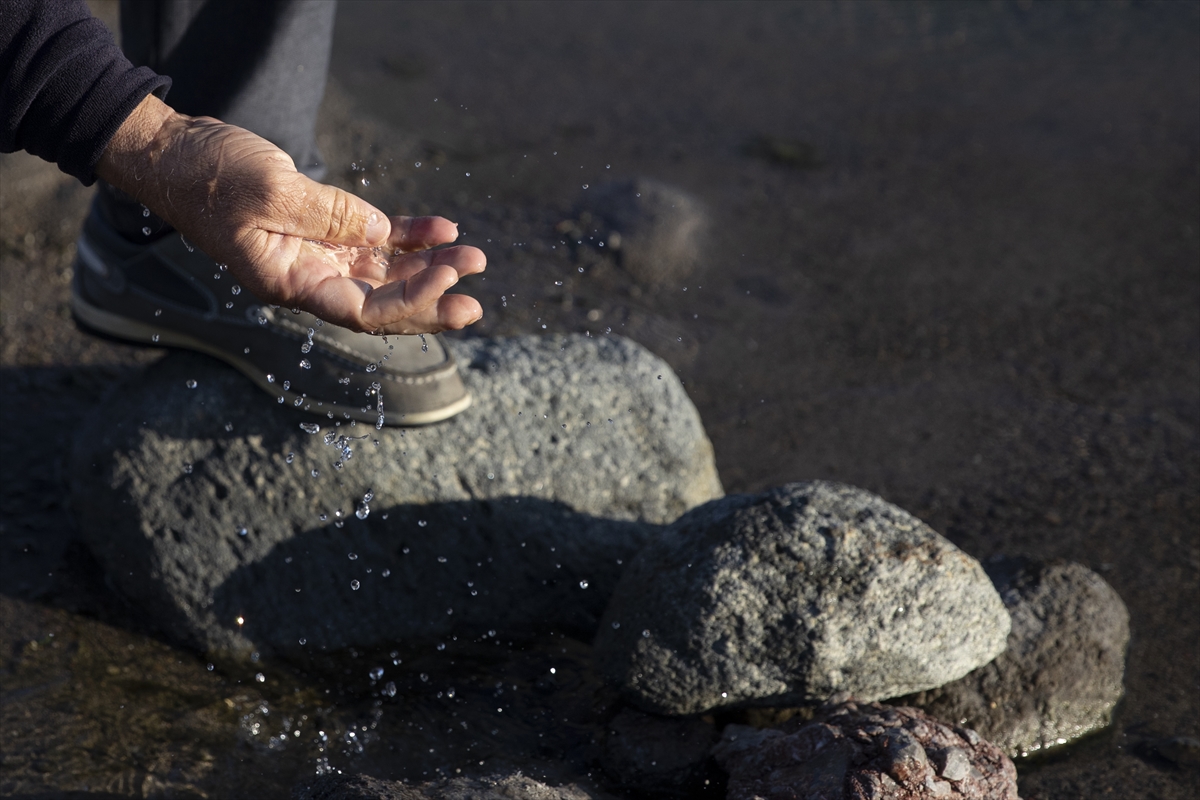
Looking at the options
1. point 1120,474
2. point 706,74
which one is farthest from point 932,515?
point 706,74

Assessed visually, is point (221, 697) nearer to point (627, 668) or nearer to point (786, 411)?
point (627, 668)

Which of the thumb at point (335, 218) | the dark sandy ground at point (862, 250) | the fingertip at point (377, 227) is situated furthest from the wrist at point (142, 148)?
the dark sandy ground at point (862, 250)

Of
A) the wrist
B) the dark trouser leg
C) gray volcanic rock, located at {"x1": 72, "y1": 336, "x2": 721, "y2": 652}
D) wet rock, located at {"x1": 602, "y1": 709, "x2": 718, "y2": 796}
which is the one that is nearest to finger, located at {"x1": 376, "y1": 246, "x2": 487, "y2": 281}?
the wrist

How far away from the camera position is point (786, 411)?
3479 millimetres

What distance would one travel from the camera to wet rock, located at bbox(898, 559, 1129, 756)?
232cm

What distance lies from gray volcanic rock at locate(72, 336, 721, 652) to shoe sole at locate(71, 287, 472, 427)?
4 cm

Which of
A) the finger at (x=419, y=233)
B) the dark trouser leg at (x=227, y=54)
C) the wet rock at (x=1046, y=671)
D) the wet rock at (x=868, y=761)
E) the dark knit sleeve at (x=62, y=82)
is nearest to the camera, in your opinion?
the dark knit sleeve at (x=62, y=82)

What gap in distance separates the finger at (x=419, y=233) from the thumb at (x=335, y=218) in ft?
0.38

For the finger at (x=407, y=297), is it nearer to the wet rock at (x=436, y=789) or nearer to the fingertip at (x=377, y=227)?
the fingertip at (x=377, y=227)

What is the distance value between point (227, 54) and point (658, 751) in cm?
188

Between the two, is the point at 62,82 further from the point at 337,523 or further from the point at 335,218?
the point at 337,523

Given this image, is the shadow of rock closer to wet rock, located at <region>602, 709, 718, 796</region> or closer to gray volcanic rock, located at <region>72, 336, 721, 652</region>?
gray volcanic rock, located at <region>72, 336, 721, 652</region>

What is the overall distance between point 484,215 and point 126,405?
6.70 ft

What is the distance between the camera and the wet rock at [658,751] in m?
2.20
